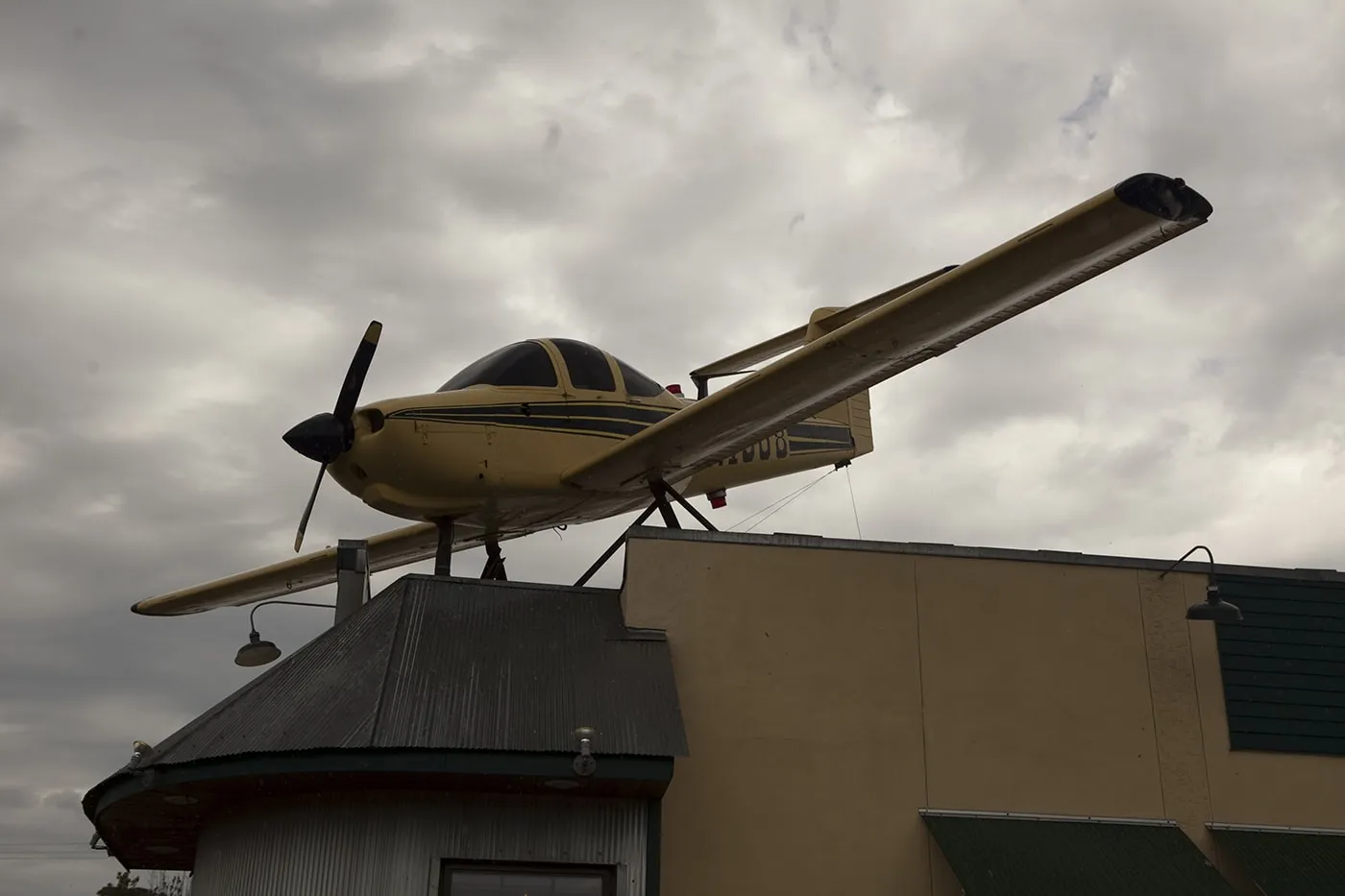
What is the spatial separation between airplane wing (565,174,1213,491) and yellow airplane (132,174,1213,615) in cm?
2

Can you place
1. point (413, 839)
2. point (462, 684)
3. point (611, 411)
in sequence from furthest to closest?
1. point (611, 411)
2. point (462, 684)
3. point (413, 839)

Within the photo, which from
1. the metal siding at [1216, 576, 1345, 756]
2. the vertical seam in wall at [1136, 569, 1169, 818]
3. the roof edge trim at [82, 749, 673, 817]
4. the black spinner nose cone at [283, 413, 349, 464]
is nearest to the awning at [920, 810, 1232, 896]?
the vertical seam in wall at [1136, 569, 1169, 818]

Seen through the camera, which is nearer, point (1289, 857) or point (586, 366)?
point (1289, 857)

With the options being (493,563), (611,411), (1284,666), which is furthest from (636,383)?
(1284,666)

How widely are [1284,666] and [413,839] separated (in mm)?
8613

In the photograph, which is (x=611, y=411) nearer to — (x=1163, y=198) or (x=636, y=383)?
(x=636, y=383)

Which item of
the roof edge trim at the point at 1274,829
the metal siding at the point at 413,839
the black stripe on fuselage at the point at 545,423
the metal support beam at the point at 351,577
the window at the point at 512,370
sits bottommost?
the metal siding at the point at 413,839

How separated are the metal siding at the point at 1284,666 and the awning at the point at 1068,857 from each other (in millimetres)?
1501

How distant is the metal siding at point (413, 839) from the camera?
8977mm

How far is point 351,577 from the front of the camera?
12203 millimetres

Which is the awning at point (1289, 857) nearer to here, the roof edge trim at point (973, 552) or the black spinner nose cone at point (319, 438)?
the roof edge trim at point (973, 552)

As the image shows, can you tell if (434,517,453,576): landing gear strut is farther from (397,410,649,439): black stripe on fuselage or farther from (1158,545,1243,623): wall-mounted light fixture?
(1158,545,1243,623): wall-mounted light fixture

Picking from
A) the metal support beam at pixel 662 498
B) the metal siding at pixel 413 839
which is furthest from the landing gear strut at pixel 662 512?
the metal siding at pixel 413 839

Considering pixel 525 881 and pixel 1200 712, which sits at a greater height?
pixel 1200 712
